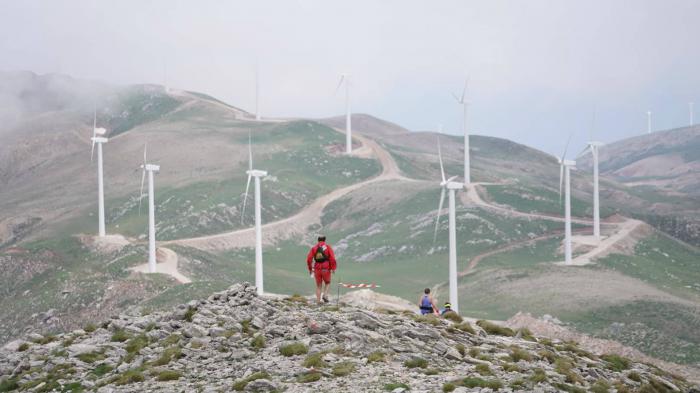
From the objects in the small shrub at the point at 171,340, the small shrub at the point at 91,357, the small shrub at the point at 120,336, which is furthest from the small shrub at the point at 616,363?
the small shrub at the point at 91,357

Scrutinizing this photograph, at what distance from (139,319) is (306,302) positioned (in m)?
8.22

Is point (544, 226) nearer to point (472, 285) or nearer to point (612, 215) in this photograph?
point (612, 215)

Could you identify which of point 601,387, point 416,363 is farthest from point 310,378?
point 601,387

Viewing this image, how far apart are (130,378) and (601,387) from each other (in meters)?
19.0

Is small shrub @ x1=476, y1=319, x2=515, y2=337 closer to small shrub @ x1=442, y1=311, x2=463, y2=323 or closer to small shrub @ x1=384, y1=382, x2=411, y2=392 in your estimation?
small shrub @ x1=442, y1=311, x2=463, y2=323

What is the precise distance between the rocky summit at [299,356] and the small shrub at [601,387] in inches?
3.2

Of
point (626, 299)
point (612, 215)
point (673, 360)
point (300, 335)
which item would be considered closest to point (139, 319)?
point (300, 335)

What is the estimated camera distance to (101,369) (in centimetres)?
4172

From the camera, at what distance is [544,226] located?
608 feet

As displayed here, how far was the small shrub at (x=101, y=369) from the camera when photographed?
136 ft

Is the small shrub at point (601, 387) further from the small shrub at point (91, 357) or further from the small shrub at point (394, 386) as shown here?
the small shrub at point (91, 357)

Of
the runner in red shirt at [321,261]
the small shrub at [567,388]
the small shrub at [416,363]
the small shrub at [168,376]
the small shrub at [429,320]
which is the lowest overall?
the small shrub at [567,388]

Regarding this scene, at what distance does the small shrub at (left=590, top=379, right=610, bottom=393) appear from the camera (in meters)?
38.8

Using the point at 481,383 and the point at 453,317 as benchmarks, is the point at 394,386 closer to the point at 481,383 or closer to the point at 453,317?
the point at 481,383
